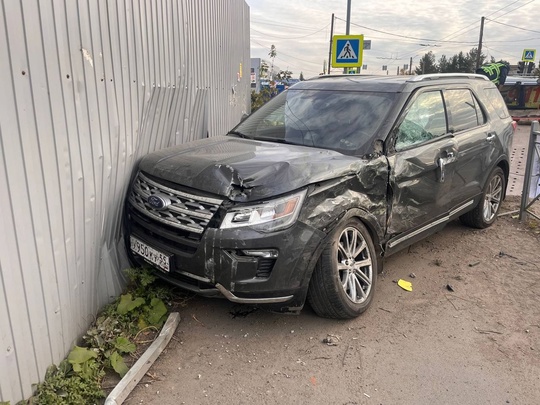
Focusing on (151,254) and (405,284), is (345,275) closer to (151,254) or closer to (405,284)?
(405,284)

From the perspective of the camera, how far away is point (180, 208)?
3.18 m

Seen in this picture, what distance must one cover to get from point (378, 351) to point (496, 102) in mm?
3940

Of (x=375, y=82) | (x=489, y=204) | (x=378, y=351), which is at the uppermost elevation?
(x=375, y=82)

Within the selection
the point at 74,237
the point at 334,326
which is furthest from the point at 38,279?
the point at 334,326

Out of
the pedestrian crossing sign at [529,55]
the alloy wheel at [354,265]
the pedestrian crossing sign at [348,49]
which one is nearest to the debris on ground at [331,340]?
the alloy wheel at [354,265]

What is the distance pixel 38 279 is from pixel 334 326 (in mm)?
2118

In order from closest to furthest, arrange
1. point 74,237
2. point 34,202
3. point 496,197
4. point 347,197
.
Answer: point 34,202, point 74,237, point 347,197, point 496,197

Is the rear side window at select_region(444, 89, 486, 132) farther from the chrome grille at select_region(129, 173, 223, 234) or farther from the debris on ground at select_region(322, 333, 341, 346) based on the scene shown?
the chrome grille at select_region(129, 173, 223, 234)

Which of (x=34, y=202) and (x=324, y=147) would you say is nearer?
(x=34, y=202)

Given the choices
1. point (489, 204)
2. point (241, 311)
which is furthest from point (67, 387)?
point (489, 204)

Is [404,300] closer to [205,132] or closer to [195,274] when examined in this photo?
[195,274]

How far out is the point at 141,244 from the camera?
135 inches

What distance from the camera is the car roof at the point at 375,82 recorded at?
4145 millimetres

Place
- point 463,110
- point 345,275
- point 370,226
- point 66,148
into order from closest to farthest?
point 66,148 < point 345,275 < point 370,226 < point 463,110
